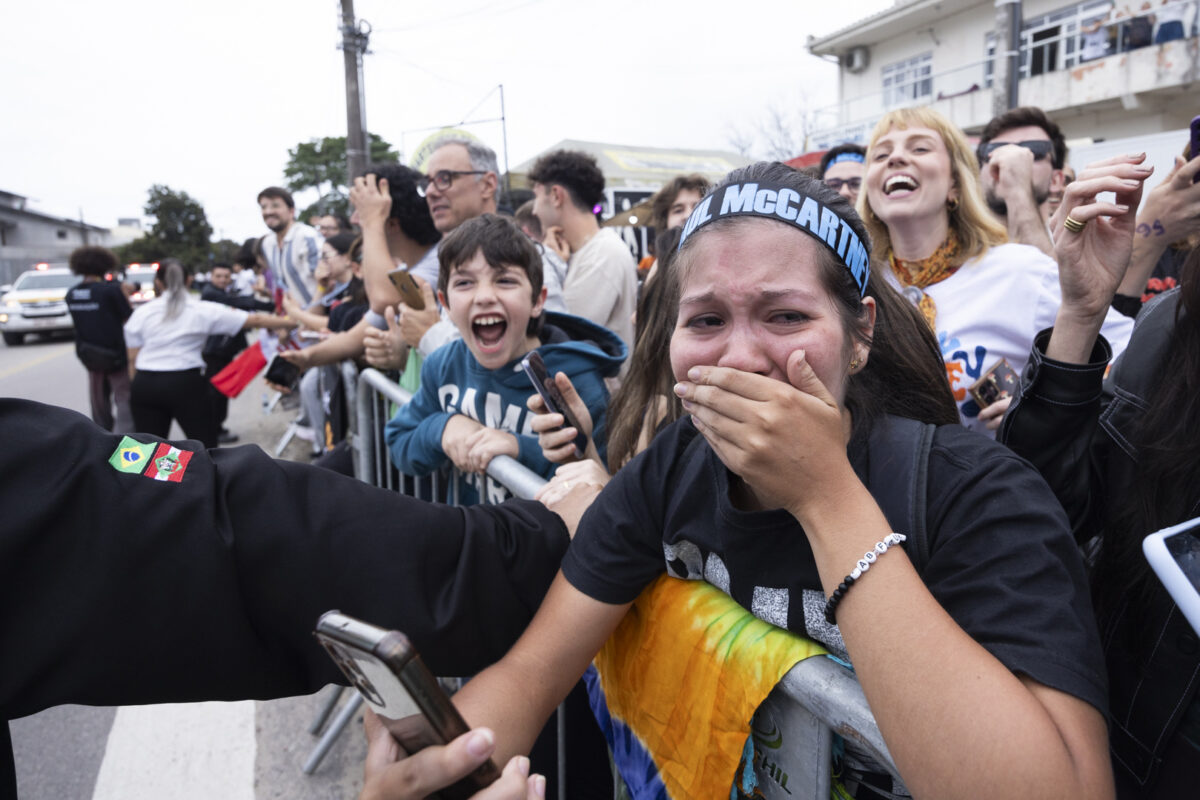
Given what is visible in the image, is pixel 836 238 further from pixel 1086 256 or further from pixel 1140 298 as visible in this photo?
pixel 1140 298

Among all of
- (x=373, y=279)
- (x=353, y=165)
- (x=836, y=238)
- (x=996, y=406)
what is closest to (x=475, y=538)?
(x=836, y=238)

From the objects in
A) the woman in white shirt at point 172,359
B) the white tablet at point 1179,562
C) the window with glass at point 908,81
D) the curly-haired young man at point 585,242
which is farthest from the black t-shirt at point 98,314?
the window with glass at point 908,81

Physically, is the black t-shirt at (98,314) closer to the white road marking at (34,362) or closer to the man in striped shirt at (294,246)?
the man in striped shirt at (294,246)

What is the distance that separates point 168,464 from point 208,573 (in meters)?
0.20

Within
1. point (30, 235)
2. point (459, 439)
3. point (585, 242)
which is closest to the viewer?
point (459, 439)

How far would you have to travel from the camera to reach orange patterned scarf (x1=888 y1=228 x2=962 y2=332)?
7.92 feet

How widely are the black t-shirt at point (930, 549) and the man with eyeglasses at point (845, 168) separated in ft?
10.1

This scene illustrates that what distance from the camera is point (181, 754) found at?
297cm

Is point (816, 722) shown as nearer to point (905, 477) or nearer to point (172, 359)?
point (905, 477)

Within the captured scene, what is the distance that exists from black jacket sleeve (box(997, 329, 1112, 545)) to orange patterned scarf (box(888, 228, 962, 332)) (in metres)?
0.93

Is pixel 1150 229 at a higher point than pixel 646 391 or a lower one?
higher

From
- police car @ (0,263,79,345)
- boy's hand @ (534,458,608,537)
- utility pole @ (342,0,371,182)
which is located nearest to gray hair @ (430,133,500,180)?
boy's hand @ (534,458,608,537)

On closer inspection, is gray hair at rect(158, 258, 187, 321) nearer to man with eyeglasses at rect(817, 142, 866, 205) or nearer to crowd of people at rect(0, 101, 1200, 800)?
man with eyeglasses at rect(817, 142, 866, 205)

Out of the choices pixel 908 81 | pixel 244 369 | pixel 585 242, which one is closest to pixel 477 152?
pixel 585 242
